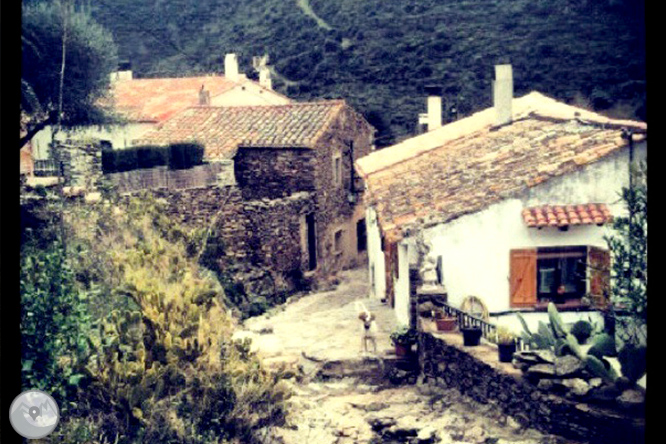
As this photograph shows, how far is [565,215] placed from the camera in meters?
8.02

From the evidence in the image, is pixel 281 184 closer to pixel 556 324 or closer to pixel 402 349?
pixel 402 349

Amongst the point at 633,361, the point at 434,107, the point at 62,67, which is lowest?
the point at 633,361

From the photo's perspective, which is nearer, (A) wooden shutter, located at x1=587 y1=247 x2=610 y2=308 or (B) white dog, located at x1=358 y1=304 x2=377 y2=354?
(A) wooden shutter, located at x1=587 y1=247 x2=610 y2=308

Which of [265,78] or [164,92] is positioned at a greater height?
[265,78]

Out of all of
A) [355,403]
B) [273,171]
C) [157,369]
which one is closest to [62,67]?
[273,171]

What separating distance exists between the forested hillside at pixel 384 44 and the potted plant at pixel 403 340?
6.63 meters

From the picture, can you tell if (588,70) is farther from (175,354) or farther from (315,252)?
(175,354)

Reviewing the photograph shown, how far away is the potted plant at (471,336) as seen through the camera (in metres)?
7.31

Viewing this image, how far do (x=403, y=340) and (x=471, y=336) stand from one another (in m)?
1.18

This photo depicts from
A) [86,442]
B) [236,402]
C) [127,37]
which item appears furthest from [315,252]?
[86,442]

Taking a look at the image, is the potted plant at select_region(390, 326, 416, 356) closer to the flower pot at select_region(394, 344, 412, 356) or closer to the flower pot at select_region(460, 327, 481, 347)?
the flower pot at select_region(394, 344, 412, 356)

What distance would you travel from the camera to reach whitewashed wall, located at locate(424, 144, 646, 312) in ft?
26.7

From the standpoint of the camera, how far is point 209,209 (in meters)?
12.6

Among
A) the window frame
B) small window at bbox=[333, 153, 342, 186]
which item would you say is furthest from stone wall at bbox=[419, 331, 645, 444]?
small window at bbox=[333, 153, 342, 186]
